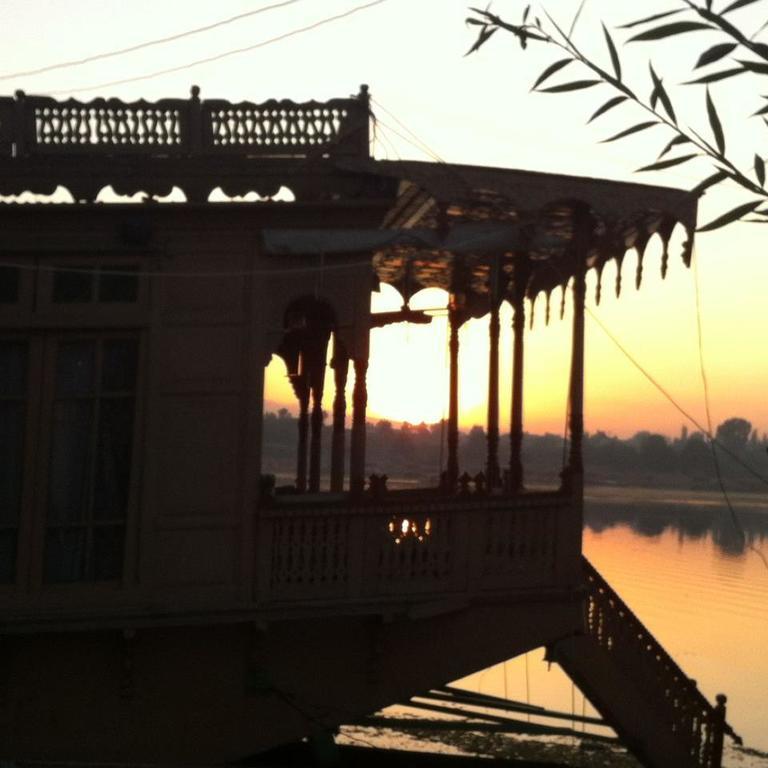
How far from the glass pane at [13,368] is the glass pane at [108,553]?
1.09m

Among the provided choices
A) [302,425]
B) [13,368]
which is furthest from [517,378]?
[13,368]

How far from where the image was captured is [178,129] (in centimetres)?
1074

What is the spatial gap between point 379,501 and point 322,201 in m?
2.12

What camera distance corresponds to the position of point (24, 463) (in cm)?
1027

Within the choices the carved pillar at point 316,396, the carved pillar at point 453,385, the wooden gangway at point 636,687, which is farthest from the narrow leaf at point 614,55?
the carved pillar at point 316,396

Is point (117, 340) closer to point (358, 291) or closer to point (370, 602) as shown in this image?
point (358, 291)

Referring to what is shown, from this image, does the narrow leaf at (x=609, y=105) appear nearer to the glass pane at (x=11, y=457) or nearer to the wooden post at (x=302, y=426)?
the glass pane at (x=11, y=457)

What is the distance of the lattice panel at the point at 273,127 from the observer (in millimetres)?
10750

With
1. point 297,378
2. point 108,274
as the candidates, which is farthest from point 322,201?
point 297,378

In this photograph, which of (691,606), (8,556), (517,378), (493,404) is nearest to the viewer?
(8,556)

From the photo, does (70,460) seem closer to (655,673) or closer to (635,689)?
(635,689)

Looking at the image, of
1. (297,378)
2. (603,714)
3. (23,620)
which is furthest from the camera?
(297,378)

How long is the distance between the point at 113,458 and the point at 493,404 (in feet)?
13.5

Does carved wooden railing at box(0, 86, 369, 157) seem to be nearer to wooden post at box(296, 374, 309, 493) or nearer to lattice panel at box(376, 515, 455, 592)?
lattice panel at box(376, 515, 455, 592)
